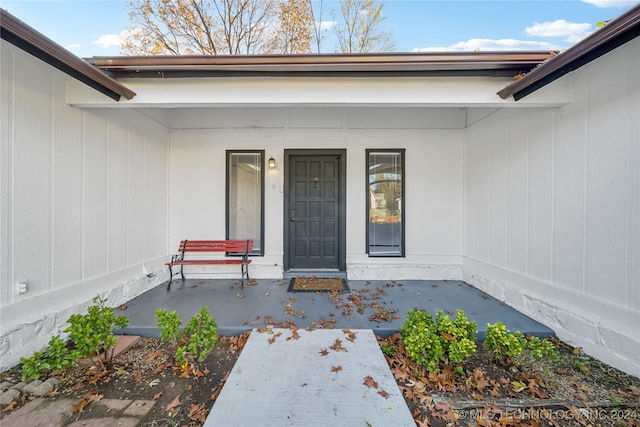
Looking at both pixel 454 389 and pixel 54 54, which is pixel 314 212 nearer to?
pixel 454 389

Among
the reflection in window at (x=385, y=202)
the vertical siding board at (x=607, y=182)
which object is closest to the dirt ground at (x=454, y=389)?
the vertical siding board at (x=607, y=182)

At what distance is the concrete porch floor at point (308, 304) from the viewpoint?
9.01 feet

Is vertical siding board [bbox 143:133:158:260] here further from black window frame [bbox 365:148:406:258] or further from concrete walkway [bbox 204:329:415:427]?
black window frame [bbox 365:148:406:258]

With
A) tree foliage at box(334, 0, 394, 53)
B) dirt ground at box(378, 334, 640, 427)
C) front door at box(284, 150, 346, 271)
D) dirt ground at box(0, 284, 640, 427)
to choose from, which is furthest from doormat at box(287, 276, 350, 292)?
tree foliage at box(334, 0, 394, 53)

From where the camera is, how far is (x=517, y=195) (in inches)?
129

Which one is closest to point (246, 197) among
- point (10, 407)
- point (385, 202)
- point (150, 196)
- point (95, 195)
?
point (150, 196)

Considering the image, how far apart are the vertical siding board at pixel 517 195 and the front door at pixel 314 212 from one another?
2.54m

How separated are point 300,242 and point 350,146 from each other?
1.97 meters

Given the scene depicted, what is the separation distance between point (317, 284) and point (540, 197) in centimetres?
318

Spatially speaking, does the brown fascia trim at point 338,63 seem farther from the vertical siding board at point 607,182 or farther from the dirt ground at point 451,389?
the dirt ground at point 451,389

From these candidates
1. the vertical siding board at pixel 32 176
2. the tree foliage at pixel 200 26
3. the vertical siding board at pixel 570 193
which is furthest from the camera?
the tree foliage at pixel 200 26

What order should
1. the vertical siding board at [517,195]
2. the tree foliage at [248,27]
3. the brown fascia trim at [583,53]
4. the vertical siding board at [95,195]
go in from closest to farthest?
the brown fascia trim at [583,53]
the vertical siding board at [95,195]
the vertical siding board at [517,195]
the tree foliage at [248,27]

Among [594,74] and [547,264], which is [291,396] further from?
[594,74]

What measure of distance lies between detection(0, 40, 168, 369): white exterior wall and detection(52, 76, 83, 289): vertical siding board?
0.01 m
